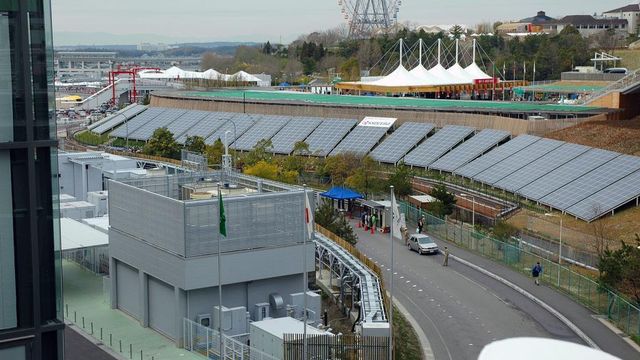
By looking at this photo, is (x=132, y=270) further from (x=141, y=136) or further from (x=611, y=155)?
(x=141, y=136)

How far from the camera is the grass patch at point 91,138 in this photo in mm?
73625

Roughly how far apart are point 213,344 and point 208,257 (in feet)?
7.35

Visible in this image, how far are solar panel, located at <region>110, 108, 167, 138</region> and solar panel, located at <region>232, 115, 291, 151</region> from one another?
1273 centimetres

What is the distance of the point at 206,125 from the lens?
68500mm

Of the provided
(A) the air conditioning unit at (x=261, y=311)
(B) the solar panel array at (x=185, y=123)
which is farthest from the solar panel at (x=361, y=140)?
(A) the air conditioning unit at (x=261, y=311)

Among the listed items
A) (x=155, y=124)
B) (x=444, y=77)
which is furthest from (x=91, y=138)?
(x=444, y=77)

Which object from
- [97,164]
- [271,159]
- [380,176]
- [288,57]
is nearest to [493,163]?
[380,176]

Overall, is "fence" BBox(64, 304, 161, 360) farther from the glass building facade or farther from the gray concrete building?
the glass building facade

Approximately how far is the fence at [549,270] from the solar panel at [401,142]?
435 inches

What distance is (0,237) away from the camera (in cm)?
990

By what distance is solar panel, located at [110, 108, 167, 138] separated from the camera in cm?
7400

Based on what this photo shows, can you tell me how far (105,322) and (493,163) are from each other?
25.1 meters

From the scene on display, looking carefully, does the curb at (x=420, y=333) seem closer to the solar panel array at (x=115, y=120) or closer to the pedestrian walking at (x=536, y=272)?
the pedestrian walking at (x=536, y=272)

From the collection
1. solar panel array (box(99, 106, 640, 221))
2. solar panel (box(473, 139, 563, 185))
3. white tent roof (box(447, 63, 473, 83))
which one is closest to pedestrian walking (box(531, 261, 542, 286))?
solar panel array (box(99, 106, 640, 221))
